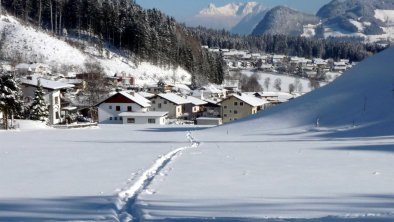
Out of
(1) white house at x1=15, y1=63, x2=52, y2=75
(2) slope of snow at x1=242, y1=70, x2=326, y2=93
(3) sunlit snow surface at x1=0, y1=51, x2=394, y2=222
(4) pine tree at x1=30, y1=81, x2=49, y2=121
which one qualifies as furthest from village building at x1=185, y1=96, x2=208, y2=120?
(2) slope of snow at x1=242, y1=70, x2=326, y2=93

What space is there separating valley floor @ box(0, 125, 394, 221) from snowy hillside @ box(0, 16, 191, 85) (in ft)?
269

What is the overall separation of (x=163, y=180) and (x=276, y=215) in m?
4.84

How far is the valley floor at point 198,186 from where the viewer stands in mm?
8812

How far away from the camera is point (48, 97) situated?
58.9 metres

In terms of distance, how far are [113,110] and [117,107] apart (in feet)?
2.74

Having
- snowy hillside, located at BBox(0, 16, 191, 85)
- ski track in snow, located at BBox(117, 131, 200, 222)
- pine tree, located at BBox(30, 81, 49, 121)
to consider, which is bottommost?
ski track in snow, located at BBox(117, 131, 200, 222)

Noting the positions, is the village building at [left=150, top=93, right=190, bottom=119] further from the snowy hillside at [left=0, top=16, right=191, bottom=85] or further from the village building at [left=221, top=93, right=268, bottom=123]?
the snowy hillside at [left=0, top=16, right=191, bottom=85]

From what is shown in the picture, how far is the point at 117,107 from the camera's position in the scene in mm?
68438

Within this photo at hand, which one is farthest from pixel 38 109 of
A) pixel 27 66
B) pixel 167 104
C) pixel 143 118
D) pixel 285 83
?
pixel 285 83

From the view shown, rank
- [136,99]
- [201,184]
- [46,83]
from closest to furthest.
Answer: [201,184], [46,83], [136,99]

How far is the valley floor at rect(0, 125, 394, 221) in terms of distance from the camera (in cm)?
881

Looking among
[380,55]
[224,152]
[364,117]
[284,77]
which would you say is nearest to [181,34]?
[284,77]

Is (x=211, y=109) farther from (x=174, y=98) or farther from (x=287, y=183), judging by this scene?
(x=287, y=183)

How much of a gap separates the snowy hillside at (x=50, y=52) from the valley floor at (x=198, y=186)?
81.9 m
